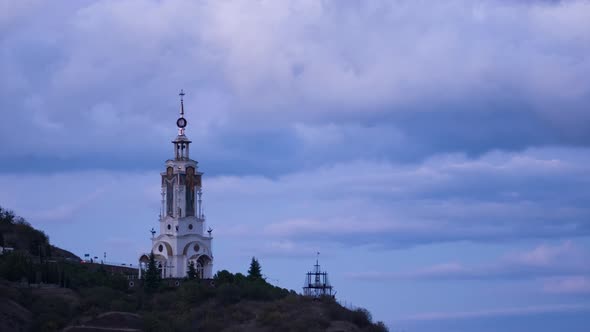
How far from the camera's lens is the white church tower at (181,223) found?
105 meters

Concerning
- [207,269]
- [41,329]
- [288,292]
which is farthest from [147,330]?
[207,269]

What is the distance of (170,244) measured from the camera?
106 m

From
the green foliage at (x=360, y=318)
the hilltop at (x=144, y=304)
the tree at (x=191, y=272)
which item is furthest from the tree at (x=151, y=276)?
the green foliage at (x=360, y=318)

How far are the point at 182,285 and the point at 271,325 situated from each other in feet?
42.3

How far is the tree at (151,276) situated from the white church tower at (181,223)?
22.4ft

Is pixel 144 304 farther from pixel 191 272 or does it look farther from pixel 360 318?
pixel 360 318

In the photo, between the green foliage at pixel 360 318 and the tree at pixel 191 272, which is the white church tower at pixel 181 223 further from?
the green foliage at pixel 360 318

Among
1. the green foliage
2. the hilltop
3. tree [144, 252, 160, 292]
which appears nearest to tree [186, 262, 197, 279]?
the hilltop

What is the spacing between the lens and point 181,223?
347 feet

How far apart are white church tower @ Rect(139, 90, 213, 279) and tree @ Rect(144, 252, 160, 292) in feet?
22.4

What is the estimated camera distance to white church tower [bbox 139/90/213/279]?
4141 inches

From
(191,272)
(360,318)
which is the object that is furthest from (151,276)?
(360,318)

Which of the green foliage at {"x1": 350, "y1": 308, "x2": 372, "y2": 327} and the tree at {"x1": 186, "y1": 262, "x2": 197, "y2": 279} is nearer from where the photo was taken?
the green foliage at {"x1": 350, "y1": 308, "x2": 372, "y2": 327}

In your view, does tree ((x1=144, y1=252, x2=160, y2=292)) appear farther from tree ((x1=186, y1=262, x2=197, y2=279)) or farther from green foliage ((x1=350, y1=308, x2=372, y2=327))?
green foliage ((x1=350, y1=308, x2=372, y2=327))
